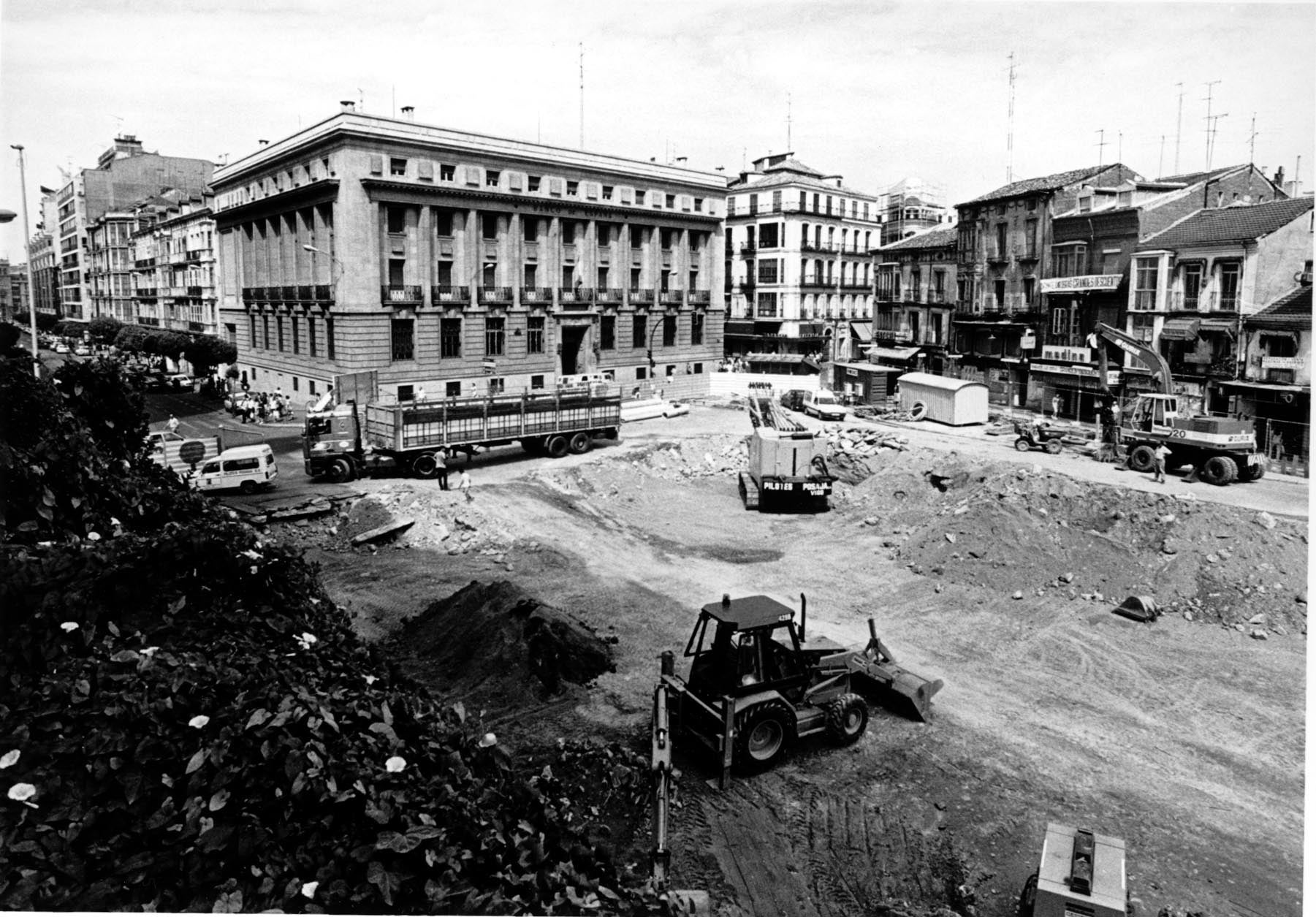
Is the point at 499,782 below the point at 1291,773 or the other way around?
the other way around

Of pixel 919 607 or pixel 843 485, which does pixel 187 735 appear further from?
pixel 843 485

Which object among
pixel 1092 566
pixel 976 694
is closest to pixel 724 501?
pixel 1092 566

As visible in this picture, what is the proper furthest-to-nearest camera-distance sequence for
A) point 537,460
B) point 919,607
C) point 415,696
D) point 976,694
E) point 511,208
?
point 511,208 → point 537,460 → point 919,607 → point 976,694 → point 415,696

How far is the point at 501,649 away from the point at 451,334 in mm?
34142

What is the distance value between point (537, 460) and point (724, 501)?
25.3 ft

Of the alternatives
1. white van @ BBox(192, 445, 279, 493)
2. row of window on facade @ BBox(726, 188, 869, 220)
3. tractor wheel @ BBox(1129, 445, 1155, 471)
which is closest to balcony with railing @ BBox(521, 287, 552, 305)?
white van @ BBox(192, 445, 279, 493)

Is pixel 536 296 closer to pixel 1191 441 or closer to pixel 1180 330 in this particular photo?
pixel 1180 330

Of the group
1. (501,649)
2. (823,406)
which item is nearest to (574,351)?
(823,406)

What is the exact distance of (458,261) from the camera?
47.2 meters

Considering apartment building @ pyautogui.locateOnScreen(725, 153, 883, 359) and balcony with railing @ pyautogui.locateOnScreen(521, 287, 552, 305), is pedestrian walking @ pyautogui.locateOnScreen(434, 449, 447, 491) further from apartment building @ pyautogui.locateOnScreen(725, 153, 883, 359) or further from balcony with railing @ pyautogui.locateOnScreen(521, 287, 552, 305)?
apartment building @ pyautogui.locateOnScreen(725, 153, 883, 359)

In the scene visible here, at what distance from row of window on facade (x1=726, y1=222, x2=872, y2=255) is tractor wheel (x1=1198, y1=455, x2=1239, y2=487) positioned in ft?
146

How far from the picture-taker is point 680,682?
517 inches

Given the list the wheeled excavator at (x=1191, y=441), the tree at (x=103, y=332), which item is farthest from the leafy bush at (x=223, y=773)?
the tree at (x=103, y=332)

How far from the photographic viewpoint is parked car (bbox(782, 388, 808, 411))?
162ft
